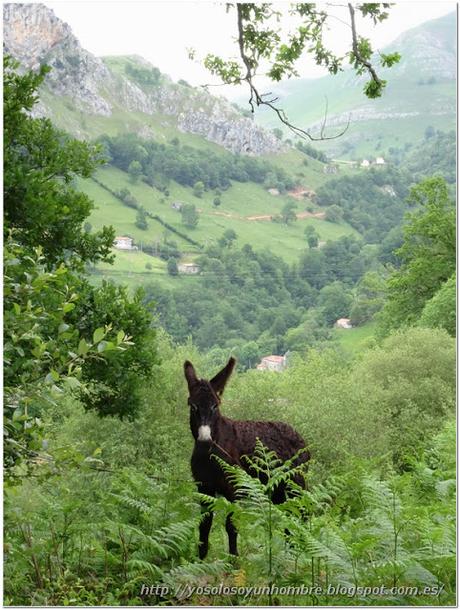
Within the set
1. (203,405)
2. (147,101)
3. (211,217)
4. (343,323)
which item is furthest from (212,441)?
(147,101)

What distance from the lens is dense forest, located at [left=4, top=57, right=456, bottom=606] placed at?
6.00 meters

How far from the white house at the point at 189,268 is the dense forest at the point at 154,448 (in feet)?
152

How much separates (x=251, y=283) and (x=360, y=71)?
6970 centimetres

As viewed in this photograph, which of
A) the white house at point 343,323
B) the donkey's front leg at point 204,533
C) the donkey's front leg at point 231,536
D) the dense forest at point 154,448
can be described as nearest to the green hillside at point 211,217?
the white house at point 343,323

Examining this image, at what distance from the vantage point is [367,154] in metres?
163

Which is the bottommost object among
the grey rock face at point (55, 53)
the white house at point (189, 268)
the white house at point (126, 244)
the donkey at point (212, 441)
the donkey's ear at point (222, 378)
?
the donkey at point (212, 441)

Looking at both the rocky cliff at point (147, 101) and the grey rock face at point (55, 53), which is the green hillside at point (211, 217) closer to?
the rocky cliff at point (147, 101)

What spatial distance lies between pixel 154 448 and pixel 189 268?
67723 mm

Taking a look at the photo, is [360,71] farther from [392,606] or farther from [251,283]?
[251,283]

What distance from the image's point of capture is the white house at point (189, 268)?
87688 mm

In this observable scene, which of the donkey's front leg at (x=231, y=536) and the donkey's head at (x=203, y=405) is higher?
the donkey's head at (x=203, y=405)

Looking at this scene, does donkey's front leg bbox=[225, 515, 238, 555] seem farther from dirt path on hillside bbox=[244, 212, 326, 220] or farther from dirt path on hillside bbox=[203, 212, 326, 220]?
dirt path on hillside bbox=[244, 212, 326, 220]

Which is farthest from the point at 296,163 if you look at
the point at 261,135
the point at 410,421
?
→ the point at 410,421

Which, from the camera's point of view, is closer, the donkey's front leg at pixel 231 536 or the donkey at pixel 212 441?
the donkey's front leg at pixel 231 536
